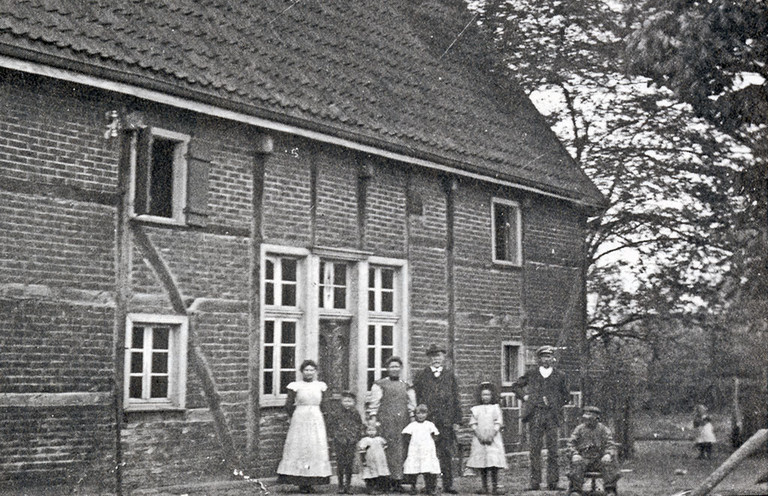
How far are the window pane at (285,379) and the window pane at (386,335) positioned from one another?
2.00 meters

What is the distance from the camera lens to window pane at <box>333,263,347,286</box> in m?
16.1

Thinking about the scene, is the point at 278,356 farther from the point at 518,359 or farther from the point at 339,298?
the point at 518,359

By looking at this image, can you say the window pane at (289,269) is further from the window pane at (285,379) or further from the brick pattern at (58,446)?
the brick pattern at (58,446)

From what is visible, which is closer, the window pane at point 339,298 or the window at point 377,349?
the window pane at point 339,298

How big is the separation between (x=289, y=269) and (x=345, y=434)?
2.48m

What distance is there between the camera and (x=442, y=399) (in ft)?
48.4

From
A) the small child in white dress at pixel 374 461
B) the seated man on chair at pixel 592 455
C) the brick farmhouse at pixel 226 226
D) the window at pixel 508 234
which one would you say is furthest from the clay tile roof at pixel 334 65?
the seated man on chair at pixel 592 455

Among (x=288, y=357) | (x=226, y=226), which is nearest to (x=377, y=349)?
(x=288, y=357)

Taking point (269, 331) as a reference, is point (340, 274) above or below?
above

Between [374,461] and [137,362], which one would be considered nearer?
[137,362]

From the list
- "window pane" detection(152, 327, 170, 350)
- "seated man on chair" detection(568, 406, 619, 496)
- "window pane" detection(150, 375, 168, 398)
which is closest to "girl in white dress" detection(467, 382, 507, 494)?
"seated man on chair" detection(568, 406, 619, 496)

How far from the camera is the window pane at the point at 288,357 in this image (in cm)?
1514

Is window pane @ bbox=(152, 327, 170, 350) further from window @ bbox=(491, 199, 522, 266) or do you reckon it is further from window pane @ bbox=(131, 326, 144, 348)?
window @ bbox=(491, 199, 522, 266)

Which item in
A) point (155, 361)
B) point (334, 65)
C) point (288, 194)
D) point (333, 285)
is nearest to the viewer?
point (155, 361)
